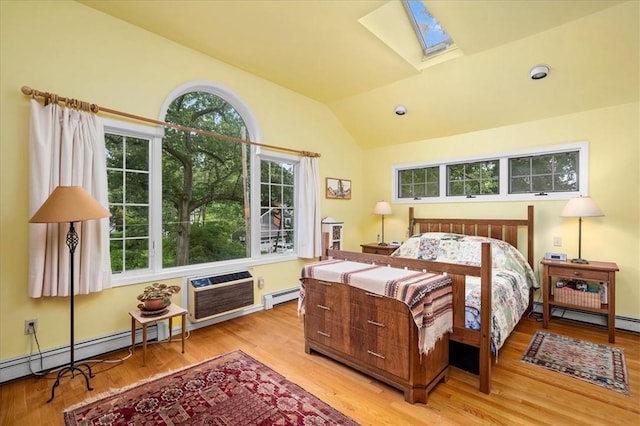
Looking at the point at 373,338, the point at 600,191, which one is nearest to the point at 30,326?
the point at 373,338

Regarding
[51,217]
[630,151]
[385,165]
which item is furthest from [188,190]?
[630,151]

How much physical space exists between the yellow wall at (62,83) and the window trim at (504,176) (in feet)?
9.87

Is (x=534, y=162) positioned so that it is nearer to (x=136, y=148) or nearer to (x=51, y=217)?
(x=136, y=148)

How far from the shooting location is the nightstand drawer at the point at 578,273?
2.91m

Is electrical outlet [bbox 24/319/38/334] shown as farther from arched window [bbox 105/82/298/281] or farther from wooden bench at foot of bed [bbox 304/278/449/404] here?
wooden bench at foot of bed [bbox 304/278/449/404]

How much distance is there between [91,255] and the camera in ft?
8.18

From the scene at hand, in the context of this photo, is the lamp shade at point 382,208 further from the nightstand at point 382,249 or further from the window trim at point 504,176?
the nightstand at point 382,249

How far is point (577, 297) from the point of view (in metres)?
3.10

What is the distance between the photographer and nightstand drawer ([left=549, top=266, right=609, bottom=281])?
2.91 m

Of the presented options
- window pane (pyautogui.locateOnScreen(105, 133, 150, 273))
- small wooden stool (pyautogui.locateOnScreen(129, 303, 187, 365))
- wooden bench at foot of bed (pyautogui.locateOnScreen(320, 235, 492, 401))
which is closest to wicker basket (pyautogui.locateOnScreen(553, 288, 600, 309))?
wooden bench at foot of bed (pyautogui.locateOnScreen(320, 235, 492, 401))

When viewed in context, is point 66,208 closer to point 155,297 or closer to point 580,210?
point 155,297

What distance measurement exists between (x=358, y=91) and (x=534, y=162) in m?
2.39

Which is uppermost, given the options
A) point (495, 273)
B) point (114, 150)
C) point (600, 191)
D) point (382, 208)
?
point (114, 150)

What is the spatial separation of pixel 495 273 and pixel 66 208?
12.1 feet
